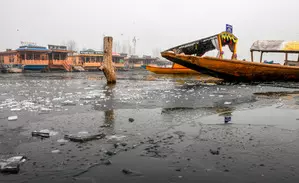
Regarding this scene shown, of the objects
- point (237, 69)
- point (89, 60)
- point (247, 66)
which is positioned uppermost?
point (89, 60)

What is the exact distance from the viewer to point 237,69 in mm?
13406

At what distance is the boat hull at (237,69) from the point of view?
510 inches

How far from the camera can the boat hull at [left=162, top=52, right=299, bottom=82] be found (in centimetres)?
1296

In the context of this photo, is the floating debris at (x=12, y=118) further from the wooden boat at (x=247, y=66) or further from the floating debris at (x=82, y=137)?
the wooden boat at (x=247, y=66)

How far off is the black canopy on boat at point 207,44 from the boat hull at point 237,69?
4.81 metres

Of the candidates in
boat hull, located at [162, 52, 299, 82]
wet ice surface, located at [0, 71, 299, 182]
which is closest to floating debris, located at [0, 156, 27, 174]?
wet ice surface, located at [0, 71, 299, 182]

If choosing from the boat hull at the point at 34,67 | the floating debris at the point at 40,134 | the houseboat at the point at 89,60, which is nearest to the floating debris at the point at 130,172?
the floating debris at the point at 40,134

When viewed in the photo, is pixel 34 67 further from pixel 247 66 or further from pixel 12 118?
pixel 12 118

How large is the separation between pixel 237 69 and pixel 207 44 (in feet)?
21.2

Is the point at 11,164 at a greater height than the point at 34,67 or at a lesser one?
lesser

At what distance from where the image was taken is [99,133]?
3.13 m

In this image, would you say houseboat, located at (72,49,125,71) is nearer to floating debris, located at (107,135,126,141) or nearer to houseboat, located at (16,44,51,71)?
houseboat, located at (16,44,51,71)

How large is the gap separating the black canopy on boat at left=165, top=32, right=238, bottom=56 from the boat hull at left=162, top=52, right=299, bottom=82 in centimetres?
481

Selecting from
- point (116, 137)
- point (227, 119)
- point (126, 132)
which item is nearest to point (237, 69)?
point (227, 119)
